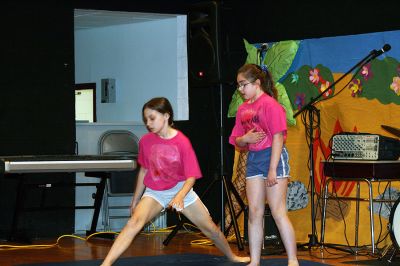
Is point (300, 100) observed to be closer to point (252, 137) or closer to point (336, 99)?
point (336, 99)

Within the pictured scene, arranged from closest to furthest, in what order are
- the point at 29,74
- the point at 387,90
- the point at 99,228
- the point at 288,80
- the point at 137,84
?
Answer: 1. the point at 387,90
2. the point at 288,80
3. the point at 29,74
4. the point at 99,228
5. the point at 137,84

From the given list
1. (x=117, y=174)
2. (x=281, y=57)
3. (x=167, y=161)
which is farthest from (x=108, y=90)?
(x=167, y=161)

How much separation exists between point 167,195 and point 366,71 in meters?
2.44

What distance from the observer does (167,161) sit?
220 inches

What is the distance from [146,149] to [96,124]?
11.3 ft

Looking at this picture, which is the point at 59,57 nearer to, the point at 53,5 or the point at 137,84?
the point at 53,5

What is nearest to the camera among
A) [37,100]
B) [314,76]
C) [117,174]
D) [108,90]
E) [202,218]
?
[202,218]

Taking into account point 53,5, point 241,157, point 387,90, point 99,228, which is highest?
point 53,5

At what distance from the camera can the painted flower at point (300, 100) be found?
298 inches

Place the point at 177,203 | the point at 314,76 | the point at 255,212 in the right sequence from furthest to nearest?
the point at 314,76
the point at 255,212
the point at 177,203

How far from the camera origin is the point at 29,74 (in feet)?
27.1

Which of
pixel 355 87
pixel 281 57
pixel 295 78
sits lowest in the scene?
pixel 355 87

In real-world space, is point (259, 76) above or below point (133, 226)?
above

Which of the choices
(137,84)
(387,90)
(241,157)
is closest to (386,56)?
(387,90)
